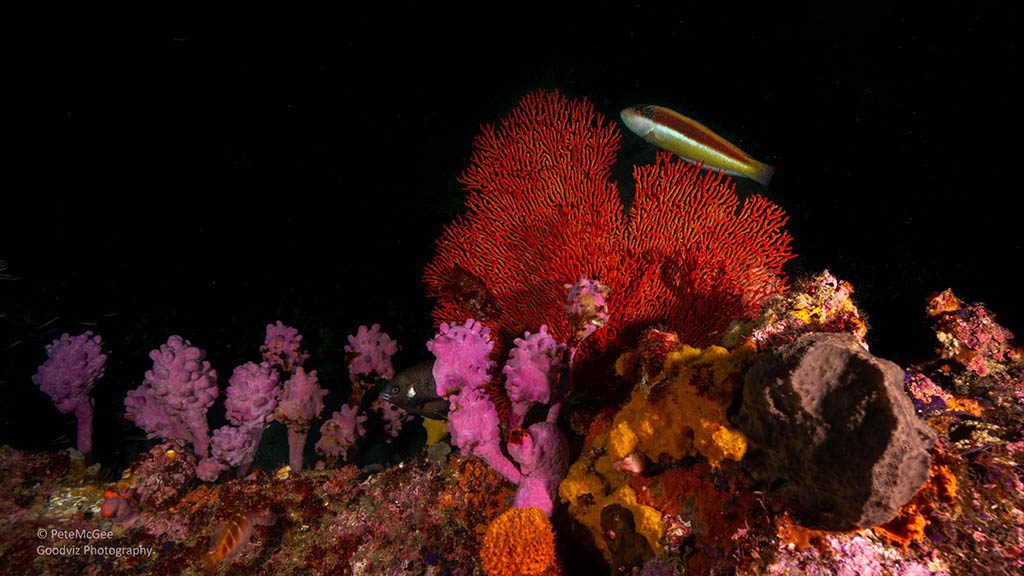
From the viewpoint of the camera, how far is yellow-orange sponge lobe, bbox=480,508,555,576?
88.4 inches

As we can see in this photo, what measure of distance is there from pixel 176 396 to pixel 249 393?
670mm

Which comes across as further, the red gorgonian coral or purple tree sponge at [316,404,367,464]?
purple tree sponge at [316,404,367,464]

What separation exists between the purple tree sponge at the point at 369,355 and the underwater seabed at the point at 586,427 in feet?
0.09

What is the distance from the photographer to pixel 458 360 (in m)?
2.41

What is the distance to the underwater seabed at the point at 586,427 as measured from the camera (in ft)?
4.88

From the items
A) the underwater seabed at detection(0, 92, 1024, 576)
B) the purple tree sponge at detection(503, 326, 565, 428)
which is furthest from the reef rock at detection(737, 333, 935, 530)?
the purple tree sponge at detection(503, 326, 565, 428)

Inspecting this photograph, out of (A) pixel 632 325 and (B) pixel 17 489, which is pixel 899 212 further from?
(B) pixel 17 489

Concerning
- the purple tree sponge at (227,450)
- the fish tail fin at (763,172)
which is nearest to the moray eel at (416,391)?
the purple tree sponge at (227,450)

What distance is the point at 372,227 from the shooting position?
8.48 m

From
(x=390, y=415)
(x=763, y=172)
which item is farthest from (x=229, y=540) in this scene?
(x=763, y=172)

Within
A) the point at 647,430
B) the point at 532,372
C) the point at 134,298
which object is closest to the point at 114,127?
the point at 134,298

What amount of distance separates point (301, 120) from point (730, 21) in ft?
26.9

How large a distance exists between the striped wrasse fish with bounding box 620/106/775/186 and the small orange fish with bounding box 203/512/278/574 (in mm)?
4523

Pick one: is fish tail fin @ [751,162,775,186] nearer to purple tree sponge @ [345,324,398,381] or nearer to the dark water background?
the dark water background
